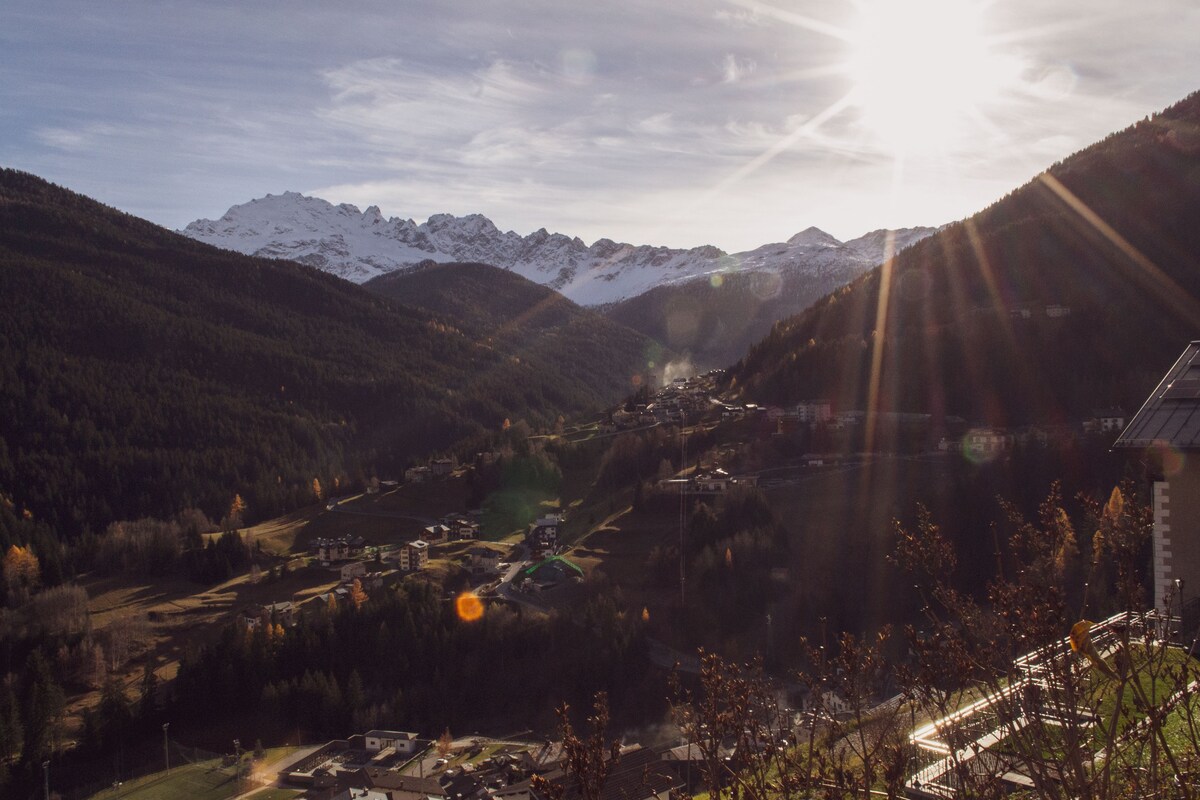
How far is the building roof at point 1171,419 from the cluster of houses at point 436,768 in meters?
12.2

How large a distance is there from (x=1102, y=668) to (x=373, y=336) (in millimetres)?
131250

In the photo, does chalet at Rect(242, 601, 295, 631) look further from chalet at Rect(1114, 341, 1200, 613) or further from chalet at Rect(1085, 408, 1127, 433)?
chalet at Rect(1085, 408, 1127, 433)

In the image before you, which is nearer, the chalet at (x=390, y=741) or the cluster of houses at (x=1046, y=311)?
the chalet at (x=390, y=741)

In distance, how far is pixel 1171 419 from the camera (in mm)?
8062

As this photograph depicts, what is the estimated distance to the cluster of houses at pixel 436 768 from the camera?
20.8m

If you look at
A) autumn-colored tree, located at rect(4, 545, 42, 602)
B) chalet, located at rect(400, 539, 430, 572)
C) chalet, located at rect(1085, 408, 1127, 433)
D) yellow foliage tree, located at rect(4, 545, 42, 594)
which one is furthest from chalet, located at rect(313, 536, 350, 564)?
chalet, located at rect(1085, 408, 1127, 433)

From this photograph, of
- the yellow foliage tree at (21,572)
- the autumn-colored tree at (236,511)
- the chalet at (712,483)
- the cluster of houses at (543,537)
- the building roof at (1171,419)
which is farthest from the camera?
the autumn-colored tree at (236,511)

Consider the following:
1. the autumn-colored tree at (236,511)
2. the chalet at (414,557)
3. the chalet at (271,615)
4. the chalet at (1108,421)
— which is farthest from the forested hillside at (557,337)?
the chalet at (271,615)

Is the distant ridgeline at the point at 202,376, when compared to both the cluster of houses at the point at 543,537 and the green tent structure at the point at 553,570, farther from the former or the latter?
the green tent structure at the point at 553,570

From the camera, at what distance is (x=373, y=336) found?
130375 millimetres

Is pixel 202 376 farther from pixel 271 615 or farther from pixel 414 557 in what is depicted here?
pixel 271 615

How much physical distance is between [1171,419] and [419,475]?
2545 inches

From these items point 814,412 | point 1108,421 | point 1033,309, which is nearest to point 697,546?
point 814,412

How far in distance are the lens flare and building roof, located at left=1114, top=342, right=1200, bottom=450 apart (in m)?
31.7
